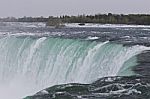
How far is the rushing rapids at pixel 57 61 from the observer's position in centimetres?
2017

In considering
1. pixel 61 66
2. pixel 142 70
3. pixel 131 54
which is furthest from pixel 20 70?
pixel 142 70

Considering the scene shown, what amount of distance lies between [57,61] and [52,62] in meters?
0.57

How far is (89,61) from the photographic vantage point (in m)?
22.0

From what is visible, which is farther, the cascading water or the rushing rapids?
the cascading water

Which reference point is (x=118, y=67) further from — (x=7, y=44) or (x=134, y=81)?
(x=7, y=44)

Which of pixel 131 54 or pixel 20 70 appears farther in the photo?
pixel 20 70

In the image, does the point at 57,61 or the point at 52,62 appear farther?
the point at 52,62

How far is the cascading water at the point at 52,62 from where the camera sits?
20.6m

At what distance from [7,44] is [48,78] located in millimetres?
8910

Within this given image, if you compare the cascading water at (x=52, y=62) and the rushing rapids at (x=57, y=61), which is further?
the cascading water at (x=52, y=62)

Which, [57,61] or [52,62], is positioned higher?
[57,61]

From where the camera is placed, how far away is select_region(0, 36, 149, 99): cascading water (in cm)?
2062

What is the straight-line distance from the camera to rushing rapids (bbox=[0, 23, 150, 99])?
66.2 ft

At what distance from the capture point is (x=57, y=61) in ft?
81.6
